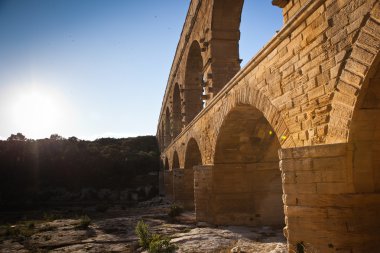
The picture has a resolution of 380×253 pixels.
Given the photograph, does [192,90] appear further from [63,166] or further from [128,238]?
[63,166]

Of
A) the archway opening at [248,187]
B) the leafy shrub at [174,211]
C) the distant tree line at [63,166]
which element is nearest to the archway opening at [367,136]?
the archway opening at [248,187]

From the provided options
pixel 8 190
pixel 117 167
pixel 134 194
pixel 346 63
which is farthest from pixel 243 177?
pixel 8 190

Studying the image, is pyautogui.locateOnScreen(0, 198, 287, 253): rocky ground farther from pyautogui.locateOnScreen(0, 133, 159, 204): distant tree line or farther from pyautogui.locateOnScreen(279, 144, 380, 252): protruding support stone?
pyautogui.locateOnScreen(0, 133, 159, 204): distant tree line

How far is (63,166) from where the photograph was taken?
29.9 m

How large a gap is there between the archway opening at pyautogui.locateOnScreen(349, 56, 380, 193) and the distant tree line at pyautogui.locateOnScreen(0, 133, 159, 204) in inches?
1038

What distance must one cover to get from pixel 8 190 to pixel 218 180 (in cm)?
2533

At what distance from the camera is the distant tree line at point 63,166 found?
28.0m

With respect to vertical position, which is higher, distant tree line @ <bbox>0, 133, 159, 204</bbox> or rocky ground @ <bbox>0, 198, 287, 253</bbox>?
distant tree line @ <bbox>0, 133, 159, 204</bbox>

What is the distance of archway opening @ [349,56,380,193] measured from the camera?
118 inches

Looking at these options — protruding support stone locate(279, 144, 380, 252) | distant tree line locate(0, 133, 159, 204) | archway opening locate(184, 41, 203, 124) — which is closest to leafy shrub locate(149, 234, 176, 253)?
protruding support stone locate(279, 144, 380, 252)

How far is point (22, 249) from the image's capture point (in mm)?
7535

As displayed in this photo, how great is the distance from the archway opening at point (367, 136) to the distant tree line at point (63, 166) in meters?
26.4

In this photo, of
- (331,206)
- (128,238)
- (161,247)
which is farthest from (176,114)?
(331,206)

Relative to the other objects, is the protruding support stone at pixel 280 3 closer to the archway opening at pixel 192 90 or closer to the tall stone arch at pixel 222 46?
the tall stone arch at pixel 222 46
